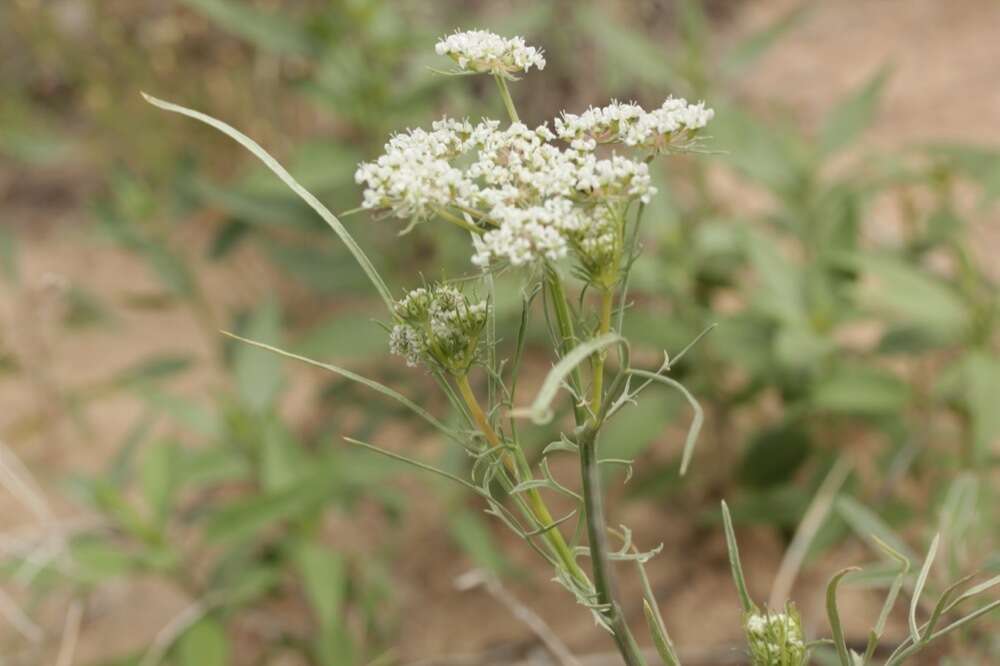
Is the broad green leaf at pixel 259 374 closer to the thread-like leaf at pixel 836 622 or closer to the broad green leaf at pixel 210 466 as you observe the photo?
the broad green leaf at pixel 210 466

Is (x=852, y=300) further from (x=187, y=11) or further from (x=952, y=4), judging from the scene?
(x=187, y=11)

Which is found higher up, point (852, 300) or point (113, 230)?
point (113, 230)

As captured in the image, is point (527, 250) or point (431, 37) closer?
point (527, 250)

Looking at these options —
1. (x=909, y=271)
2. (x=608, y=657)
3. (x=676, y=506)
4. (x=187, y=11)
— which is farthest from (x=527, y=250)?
(x=187, y=11)

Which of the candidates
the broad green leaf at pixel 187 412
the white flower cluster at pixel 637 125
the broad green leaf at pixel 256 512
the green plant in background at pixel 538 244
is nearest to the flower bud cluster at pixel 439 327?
the green plant in background at pixel 538 244

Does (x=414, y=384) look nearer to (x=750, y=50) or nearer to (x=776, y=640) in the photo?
(x=750, y=50)

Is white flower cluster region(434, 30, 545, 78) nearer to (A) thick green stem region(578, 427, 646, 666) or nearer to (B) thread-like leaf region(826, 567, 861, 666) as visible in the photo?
(A) thick green stem region(578, 427, 646, 666)

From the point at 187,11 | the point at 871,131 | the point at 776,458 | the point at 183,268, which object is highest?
the point at 187,11
